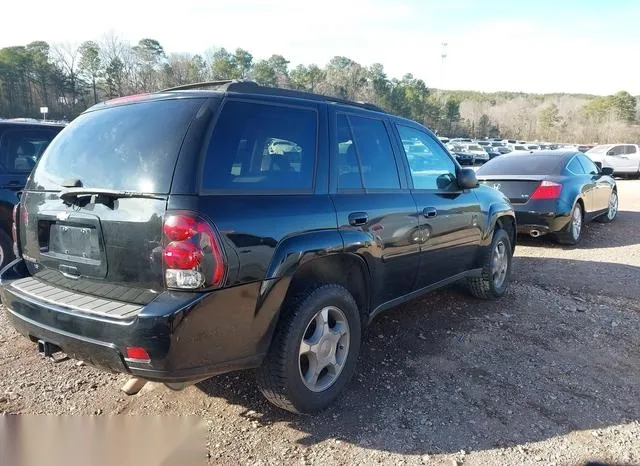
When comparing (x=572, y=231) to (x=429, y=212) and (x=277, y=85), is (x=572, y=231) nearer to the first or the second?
(x=429, y=212)

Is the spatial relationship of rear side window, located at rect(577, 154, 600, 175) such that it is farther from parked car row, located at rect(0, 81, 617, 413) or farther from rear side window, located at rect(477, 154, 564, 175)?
parked car row, located at rect(0, 81, 617, 413)

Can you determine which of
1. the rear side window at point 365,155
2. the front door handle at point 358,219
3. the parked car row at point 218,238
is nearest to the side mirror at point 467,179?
the parked car row at point 218,238

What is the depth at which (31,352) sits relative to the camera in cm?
390

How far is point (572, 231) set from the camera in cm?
817

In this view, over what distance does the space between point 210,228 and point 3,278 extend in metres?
1.65

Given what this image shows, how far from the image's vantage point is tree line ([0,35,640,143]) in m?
55.2

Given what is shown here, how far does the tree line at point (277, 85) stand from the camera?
55188 mm

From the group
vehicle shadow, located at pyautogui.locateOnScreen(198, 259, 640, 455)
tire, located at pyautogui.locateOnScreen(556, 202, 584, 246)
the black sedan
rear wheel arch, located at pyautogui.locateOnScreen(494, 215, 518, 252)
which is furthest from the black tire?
tire, located at pyautogui.locateOnScreen(556, 202, 584, 246)

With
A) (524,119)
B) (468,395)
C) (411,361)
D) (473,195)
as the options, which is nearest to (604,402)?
(468,395)

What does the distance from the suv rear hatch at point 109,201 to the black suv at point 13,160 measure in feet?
8.92

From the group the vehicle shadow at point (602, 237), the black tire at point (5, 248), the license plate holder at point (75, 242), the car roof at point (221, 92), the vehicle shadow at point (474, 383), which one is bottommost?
the vehicle shadow at point (474, 383)

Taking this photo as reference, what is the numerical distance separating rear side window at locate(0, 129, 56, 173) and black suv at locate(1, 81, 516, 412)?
274cm

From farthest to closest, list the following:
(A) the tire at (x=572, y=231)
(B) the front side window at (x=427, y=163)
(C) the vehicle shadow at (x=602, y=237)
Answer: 1. (C) the vehicle shadow at (x=602, y=237)
2. (A) the tire at (x=572, y=231)
3. (B) the front side window at (x=427, y=163)

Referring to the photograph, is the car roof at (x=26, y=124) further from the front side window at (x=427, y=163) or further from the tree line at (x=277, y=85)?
the tree line at (x=277, y=85)
